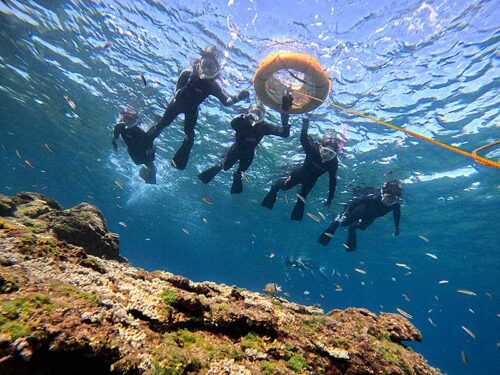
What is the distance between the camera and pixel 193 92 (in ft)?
34.3

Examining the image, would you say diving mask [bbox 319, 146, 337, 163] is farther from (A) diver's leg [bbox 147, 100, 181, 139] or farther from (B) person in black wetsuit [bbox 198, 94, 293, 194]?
(A) diver's leg [bbox 147, 100, 181, 139]

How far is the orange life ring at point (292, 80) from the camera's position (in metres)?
6.75

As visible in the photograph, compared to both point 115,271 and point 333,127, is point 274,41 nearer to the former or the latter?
point 333,127

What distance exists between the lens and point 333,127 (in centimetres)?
1554

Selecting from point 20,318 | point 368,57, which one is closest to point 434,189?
point 368,57

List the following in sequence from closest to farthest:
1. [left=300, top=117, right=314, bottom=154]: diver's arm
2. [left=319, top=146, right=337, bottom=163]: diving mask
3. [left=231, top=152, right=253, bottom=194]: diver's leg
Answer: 1. [left=300, top=117, right=314, bottom=154]: diver's arm
2. [left=319, top=146, right=337, bottom=163]: diving mask
3. [left=231, top=152, right=253, bottom=194]: diver's leg

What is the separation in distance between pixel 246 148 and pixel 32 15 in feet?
42.9

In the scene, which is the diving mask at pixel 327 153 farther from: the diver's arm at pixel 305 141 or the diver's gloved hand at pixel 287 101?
the diver's gloved hand at pixel 287 101

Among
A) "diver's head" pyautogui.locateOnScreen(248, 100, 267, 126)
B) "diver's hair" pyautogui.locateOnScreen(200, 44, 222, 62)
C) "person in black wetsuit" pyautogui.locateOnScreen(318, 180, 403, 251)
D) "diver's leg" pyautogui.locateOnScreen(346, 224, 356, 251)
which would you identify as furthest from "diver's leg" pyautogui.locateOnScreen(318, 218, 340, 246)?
"diver's hair" pyautogui.locateOnScreen(200, 44, 222, 62)

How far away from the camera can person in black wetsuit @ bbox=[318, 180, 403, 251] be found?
1287cm

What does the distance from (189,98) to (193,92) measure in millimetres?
288

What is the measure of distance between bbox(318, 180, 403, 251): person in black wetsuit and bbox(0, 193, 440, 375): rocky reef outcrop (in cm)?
810

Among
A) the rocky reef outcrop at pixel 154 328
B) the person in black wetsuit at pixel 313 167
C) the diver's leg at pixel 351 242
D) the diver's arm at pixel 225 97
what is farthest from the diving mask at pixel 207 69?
the diver's leg at pixel 351 242

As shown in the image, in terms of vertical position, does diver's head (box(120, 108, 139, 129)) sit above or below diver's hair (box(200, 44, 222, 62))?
below
